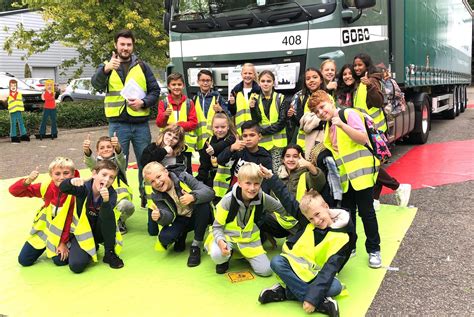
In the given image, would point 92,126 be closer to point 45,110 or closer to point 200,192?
point 45,110

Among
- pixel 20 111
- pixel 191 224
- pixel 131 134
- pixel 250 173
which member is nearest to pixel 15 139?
pixel 20 111

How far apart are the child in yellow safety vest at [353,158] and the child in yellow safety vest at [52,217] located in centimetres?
215

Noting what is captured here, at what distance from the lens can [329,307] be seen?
3.01 metres

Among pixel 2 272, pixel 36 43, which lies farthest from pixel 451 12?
pixel 36 43

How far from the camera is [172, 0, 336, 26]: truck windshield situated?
18.8 ft

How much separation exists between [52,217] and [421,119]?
7.75 m

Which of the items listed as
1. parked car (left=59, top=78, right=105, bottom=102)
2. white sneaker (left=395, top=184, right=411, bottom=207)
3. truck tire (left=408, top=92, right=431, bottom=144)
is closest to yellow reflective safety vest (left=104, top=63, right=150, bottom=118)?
white sneaker (left=395, top=184, right=411, bottom=207)

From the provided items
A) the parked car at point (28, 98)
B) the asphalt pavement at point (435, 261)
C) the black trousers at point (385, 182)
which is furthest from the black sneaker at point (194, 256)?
the parked car at point (28, 98)

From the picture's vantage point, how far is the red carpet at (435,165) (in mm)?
6751

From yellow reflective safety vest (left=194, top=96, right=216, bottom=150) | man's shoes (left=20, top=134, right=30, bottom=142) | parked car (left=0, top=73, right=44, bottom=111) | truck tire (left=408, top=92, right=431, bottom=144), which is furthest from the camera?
parked car (left=0, top=73, right=44, bottom=111)

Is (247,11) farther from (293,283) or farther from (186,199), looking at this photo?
(293,283)

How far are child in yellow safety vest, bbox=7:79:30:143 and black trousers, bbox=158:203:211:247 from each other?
934 cm

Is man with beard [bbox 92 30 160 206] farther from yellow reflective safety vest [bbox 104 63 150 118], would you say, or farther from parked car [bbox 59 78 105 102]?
parked car [bbox 59 78 105 102]

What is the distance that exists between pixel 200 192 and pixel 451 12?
11.3m
